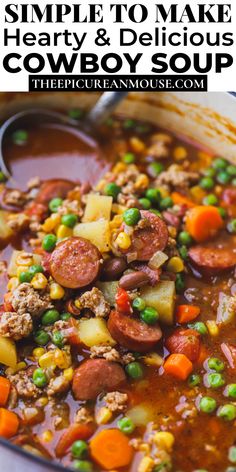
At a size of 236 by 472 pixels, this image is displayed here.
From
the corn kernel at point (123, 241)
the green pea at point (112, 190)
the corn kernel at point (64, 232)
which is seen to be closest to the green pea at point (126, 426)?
the corn kernel at point (123, 241)

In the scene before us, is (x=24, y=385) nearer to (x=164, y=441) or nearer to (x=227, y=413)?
(x=164, y=441)

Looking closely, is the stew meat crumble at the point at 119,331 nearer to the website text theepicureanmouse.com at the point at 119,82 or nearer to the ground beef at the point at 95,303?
the ground beef at the point at 95,303

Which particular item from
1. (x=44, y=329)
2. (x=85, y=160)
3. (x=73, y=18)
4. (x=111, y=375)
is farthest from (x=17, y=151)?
(x=111, y=375)

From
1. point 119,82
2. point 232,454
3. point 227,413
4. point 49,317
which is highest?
point 119,82

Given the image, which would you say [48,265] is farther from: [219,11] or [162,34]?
[219,11]

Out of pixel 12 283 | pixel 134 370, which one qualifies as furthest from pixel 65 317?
pixel 134 370

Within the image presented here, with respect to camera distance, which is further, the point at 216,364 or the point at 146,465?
the point at 216,364

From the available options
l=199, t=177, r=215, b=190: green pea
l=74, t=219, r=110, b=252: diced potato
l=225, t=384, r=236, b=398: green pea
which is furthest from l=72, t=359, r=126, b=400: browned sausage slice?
l=199, t=177, r=215, b=190: green pea
